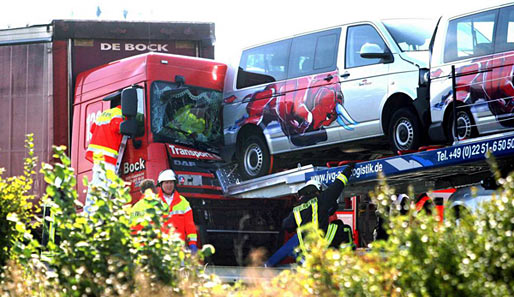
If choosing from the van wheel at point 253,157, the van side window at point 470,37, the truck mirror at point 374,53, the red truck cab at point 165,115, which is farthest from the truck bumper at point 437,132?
the red truck cab at point 165,115

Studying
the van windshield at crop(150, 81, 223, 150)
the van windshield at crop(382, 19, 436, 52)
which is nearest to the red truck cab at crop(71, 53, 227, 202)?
the van windshield at crop(150, 81, 223, 150)

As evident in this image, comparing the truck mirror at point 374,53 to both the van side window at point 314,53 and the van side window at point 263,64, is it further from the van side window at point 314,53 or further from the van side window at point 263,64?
the van side window at point 263,64

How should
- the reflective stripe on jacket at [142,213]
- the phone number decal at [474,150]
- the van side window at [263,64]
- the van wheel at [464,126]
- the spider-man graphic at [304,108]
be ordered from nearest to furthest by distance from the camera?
the reflective stripe on jacket at [142,213], the phone number decal at [474,150], the van wheel at [464,126], the spider-man graphic at [304,108], the van side window at [263,64]

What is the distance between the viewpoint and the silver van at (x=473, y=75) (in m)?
9.27

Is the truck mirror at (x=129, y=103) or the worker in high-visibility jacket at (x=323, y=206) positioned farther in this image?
the truck mirror at (x=129, y=103)

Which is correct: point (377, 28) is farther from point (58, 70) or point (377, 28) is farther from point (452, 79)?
point (58, 70)

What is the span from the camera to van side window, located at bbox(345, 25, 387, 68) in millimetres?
11023

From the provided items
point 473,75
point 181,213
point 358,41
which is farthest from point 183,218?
point 473,75

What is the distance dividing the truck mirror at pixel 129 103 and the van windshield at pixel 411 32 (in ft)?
11.3

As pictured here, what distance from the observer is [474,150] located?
367 inches

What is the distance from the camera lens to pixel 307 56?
11.7 meters


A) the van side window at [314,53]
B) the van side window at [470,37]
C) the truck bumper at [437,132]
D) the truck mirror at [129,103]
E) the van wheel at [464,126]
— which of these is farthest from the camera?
the truck mirror at [129,103]

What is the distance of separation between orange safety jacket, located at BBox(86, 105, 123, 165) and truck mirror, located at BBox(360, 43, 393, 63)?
11.9 feet

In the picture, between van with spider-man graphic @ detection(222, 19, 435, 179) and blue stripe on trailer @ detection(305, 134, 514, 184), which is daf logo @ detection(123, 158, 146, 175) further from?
blue stripe on trailer @ detection(305, 134, 514, 184)
